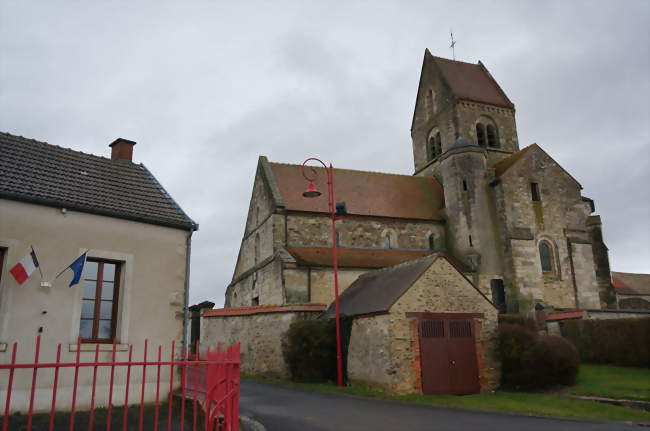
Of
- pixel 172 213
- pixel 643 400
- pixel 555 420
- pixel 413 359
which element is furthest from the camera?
pixel 413 359

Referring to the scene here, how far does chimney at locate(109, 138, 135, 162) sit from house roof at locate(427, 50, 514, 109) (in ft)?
87.9

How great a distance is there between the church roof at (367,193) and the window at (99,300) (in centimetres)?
1738

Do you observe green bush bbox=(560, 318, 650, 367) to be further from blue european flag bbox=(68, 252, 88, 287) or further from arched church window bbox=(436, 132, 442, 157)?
blue european flag bbox=(68, 252, 88, 287)

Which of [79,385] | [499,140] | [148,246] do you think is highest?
[499,140]

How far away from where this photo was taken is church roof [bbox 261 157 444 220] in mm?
29844

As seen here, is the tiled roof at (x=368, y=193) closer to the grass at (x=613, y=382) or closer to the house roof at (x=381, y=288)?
the house roof at (x=381, y=288)

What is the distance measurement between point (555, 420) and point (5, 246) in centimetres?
1212

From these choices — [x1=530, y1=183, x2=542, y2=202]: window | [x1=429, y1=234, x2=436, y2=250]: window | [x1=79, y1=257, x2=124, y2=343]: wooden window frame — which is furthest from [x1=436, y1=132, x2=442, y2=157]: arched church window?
[x1=79, y1=257, x2=124, y2=343]: wooden window frame

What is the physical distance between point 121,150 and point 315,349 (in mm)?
9263

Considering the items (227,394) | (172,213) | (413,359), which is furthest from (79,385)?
(413,359)

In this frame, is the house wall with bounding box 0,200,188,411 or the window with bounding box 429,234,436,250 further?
the window with bounding box 429,234,436,250

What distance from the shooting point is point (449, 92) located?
1442 inches

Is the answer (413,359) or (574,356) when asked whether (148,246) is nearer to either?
(413,359)

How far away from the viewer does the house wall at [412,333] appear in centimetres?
1541
